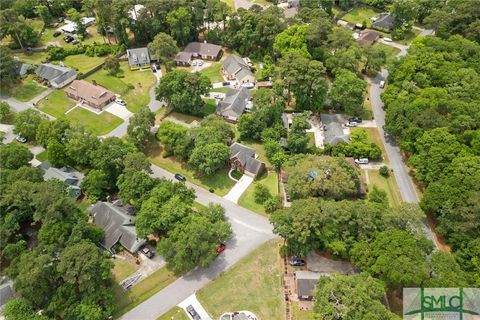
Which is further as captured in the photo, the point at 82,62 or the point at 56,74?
the point at 82,62

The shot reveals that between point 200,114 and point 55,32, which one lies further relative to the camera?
point 55,32

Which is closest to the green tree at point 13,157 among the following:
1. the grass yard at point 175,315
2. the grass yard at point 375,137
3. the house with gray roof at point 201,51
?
the grass yard at point 175,315

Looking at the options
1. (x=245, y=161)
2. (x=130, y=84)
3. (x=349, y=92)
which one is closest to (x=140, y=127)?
(x=245, y=161)

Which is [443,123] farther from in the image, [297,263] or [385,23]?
[385,23]

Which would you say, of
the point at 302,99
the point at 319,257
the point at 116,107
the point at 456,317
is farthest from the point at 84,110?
the point at 456,317

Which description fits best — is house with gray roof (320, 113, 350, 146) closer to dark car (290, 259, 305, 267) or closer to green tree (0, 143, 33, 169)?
dark car (290, 259, 305, 267)

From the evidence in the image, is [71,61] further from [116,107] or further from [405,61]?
[405,61]
